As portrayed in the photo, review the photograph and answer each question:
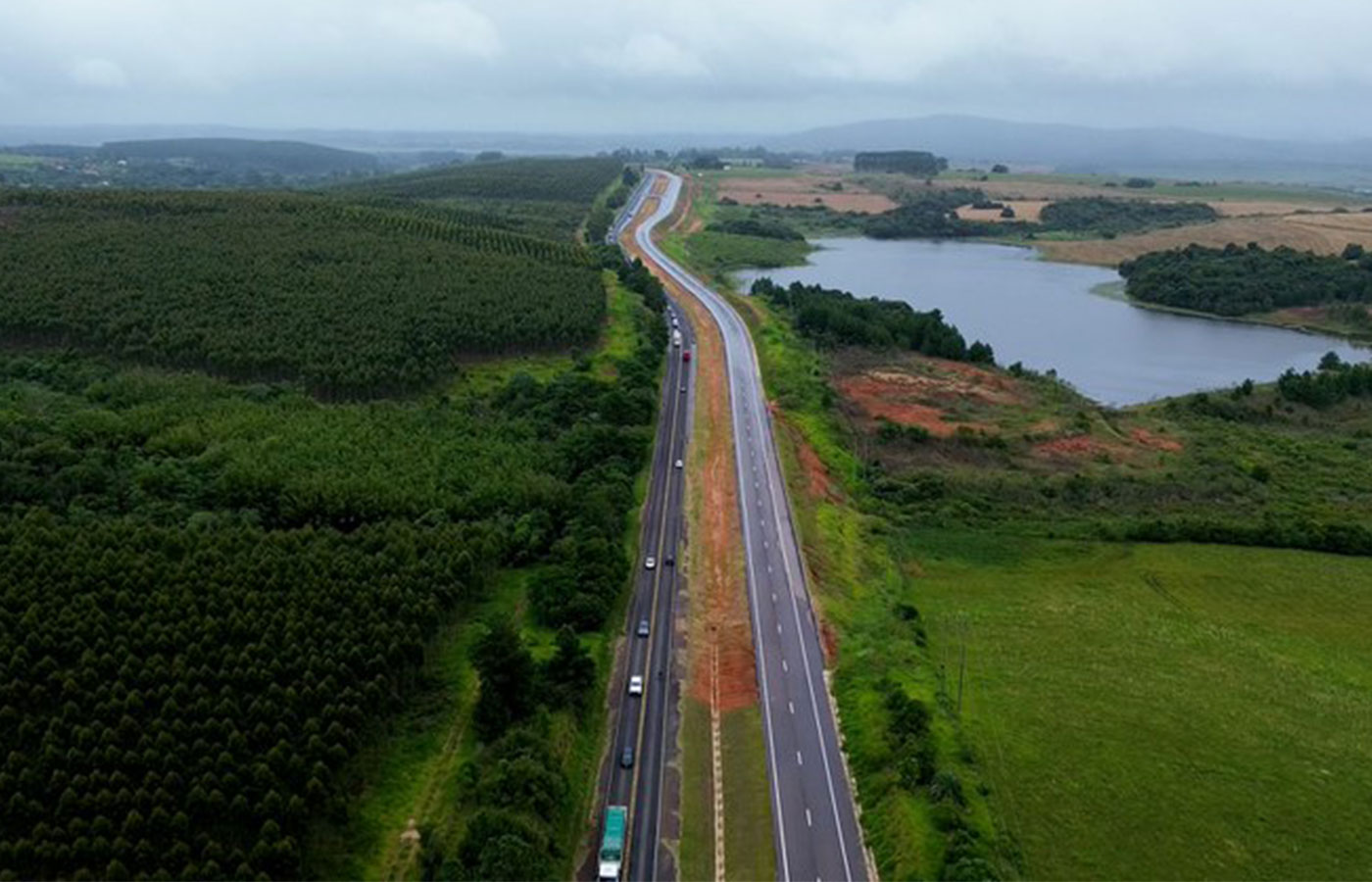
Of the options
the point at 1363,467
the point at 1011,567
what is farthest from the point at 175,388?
the point at 1363,467

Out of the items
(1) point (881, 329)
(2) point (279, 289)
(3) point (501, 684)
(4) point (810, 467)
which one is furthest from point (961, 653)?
(2) point (279, 289)

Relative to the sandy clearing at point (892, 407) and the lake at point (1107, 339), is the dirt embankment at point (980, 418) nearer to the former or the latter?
the sandy clearing at point (892, 407)

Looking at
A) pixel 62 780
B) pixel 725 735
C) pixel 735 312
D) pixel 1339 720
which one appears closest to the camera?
pixel 62 780

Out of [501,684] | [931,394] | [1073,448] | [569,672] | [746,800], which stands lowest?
[746,800]

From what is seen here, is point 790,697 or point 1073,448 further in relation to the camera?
point 1073,448

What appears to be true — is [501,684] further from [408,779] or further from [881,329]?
[881,329]

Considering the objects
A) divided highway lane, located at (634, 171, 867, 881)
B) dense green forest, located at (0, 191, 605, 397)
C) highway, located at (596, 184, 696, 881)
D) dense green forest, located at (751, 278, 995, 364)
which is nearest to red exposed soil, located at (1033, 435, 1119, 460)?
divided highway lane, located at (634, 171, 867, 881)

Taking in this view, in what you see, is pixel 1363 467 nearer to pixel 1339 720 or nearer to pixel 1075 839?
pixel 1339 720
